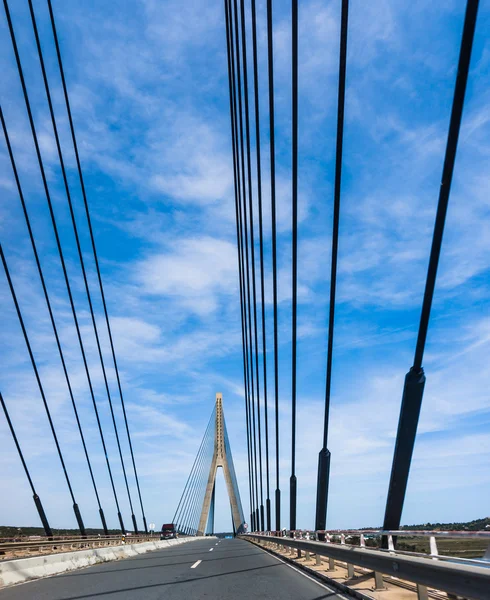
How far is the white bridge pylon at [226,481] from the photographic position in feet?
225

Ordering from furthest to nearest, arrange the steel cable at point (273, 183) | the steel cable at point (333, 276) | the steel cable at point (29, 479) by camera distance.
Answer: the steel cable at point (29, 479)
the steel cable at point (273, 183)
the steel cable at point (333, 276)

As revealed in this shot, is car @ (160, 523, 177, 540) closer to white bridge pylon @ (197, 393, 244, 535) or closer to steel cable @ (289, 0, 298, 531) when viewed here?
white bridge pylon @ (197, 393, 244, 535)

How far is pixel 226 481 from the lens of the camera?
231 ft

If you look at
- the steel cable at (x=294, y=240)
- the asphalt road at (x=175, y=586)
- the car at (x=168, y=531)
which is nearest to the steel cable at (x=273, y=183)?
the steel cable at (x=294, y=240)

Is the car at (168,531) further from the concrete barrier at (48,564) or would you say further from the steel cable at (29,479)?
the concrete barrier at (48,564)

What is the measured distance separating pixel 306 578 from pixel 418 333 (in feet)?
17.3

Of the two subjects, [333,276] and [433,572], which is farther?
[333,276]

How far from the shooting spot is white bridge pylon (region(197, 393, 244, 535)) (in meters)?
68.6

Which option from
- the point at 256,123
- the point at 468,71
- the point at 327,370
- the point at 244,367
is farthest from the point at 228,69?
the point at 244,367

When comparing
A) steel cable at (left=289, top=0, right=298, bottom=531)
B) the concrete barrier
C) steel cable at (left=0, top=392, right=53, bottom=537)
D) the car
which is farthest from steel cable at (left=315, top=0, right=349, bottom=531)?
the car

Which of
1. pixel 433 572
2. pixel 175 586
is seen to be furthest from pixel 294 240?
pixel 433 572

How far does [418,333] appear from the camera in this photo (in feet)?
26.5

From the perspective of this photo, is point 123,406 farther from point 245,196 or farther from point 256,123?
point 256,123

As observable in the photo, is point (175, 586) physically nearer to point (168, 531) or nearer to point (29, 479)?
point (29, 479)
